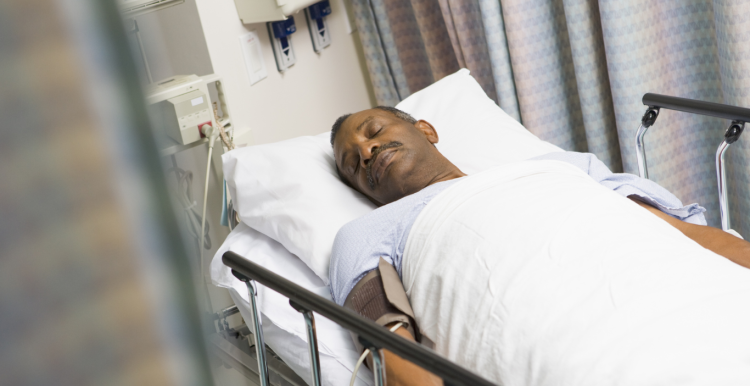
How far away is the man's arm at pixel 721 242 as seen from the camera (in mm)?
1459

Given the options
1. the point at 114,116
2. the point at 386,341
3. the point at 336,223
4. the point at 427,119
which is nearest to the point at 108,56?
the point at 114,116

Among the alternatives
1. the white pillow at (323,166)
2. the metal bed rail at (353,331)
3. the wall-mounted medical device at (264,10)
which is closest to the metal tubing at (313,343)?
the metal bed rail at (353,331)

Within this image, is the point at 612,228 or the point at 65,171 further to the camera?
the point at 612,228

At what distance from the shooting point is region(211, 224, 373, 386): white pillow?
4.70 feet

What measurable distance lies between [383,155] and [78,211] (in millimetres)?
1646

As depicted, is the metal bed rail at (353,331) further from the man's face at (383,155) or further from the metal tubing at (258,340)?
the man's face at (383,155)

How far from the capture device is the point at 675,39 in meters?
2.03

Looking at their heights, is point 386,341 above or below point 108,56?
below

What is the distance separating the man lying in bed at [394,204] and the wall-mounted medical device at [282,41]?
28.4 inches

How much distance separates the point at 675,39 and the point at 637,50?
0.47 feet

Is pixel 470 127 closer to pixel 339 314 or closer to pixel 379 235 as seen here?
pixel 379 235

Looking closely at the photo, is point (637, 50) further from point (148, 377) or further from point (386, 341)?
point (148, 377)

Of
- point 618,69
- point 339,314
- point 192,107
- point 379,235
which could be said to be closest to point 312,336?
point 339,314

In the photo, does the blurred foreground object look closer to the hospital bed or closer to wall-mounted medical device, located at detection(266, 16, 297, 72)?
the hospital bed
